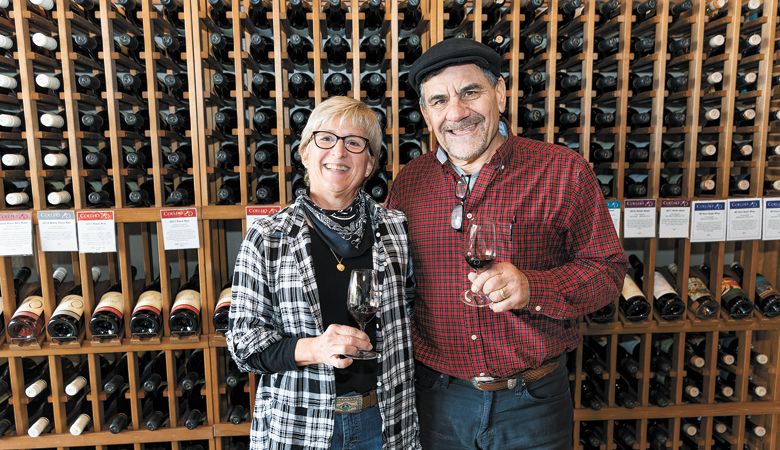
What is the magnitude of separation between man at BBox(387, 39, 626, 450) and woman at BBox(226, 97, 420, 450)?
0.13 metres

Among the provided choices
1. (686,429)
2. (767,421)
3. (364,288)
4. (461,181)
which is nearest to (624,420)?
(686,429)

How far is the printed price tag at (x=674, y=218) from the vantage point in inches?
74.1

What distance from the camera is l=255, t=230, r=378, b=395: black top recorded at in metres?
1.18

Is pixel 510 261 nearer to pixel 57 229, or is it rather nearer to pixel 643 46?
pixel 643 46

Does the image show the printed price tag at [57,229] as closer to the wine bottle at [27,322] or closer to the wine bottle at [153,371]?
the wine bottle at [27,322]

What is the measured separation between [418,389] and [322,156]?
2.29ft

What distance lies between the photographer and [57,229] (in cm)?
177

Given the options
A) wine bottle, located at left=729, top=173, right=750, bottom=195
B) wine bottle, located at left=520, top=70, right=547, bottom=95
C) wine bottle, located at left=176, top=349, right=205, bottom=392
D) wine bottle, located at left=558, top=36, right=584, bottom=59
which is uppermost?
wine bottle, located at left=558, top=36, right=584, bottom=59

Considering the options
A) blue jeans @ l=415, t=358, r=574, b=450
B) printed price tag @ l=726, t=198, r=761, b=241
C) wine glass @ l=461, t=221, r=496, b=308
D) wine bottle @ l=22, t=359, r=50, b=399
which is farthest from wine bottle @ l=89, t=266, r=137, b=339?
printed price tag @ l=726, t=198, r=761, b=241

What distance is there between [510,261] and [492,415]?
40 centimetres

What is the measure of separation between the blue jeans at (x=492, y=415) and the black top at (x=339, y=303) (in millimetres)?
246

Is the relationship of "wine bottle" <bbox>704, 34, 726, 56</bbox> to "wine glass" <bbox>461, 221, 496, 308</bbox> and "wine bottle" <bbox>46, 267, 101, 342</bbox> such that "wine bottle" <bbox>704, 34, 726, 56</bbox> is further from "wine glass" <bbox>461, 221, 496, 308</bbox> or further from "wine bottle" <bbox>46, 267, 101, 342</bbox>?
"wine bottle" <bbox>46, 267, 101, 342</bbox>

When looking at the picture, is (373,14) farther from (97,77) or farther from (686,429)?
(686,429)

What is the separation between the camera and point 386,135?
192 centimetres
